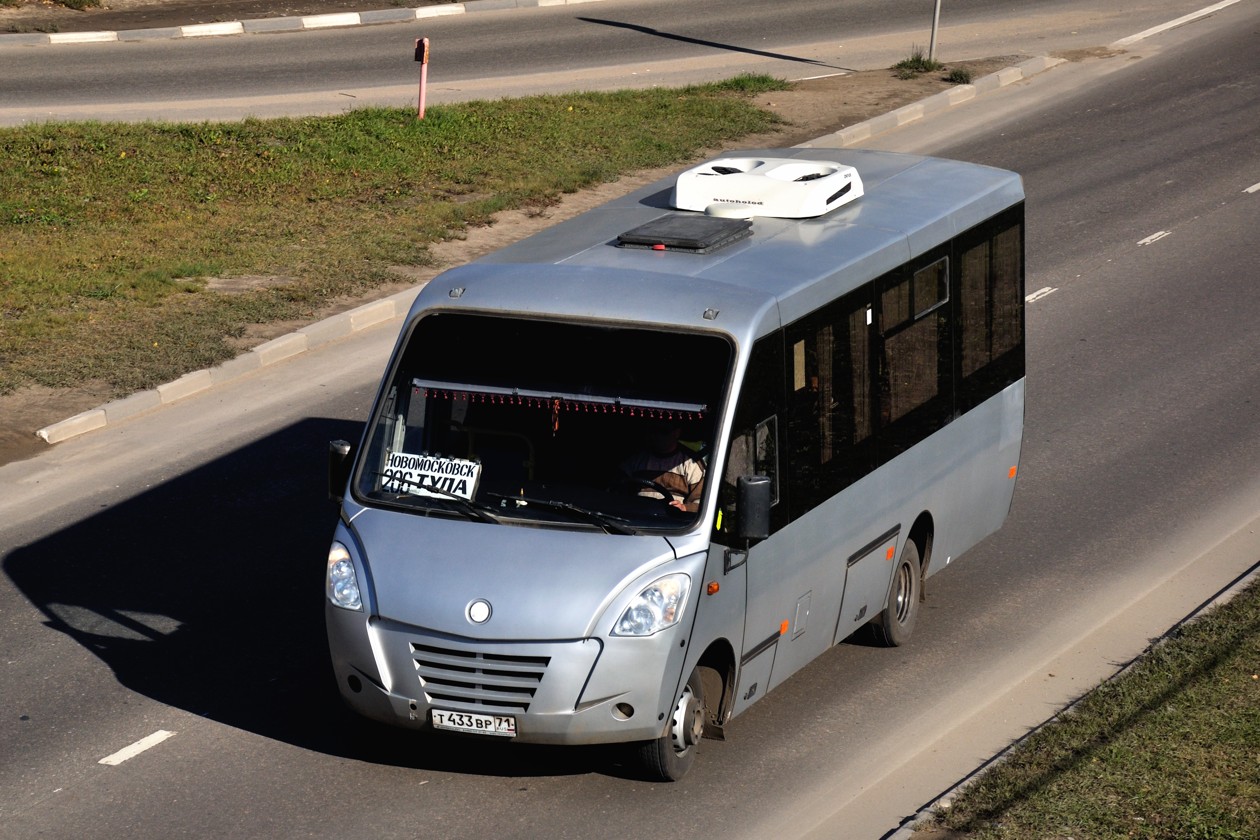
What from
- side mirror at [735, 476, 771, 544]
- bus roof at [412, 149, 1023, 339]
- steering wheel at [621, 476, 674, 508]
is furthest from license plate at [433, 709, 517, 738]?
bus roof at [412, 149, 1023, 339]

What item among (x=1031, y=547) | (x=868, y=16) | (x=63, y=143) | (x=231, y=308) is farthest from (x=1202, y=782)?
(x=868, y=16)

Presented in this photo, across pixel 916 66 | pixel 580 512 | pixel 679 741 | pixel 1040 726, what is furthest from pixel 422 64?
pixel 679 741

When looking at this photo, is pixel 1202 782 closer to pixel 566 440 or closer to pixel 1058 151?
pixel 566 440

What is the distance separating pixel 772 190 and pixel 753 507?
2468mm

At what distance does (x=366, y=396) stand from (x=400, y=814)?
23.0 ft

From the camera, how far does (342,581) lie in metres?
8.30

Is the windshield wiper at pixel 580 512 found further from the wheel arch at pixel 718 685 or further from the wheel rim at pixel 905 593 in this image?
the wheel rim at pixel 905 593

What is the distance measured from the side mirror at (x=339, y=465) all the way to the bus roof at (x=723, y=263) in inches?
31.4

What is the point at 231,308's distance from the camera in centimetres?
1659

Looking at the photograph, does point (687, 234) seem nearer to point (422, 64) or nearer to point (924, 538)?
point (924, 538)

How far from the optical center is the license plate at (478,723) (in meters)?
7.89

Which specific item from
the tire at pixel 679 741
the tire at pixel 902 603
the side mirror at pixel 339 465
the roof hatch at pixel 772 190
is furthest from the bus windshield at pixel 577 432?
the tire at pixel 902 603

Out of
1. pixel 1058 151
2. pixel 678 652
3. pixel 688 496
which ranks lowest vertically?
pixel 1058 151

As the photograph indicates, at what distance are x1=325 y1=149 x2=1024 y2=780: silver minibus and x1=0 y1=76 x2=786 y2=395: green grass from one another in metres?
6.81
